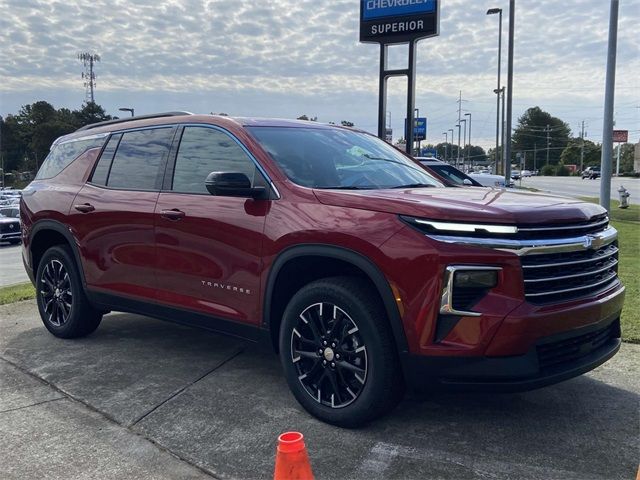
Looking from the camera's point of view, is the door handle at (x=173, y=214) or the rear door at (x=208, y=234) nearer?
the rear door at (x=208, y=234)

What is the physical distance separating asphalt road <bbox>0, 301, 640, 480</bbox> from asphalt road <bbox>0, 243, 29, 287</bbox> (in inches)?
379

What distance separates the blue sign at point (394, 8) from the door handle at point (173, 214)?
7945 mm

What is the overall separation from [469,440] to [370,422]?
556mm

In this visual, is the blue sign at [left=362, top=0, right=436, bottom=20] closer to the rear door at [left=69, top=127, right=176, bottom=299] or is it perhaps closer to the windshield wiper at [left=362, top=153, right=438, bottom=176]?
the windshield wiper at [left=362, top=153, right=438, bottom=176]

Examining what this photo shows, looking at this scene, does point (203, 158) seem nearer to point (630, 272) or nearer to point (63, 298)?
point (63, 298)

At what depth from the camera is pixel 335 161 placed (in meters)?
4.37

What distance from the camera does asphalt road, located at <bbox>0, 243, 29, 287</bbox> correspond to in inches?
581

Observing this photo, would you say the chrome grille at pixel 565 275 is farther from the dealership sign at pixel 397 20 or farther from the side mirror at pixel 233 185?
the dealership sign at pixel 397 20

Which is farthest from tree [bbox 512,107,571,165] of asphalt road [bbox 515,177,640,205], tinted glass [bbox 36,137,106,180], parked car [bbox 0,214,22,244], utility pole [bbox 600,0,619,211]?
tinted glass [bbox 36,137,106,180]

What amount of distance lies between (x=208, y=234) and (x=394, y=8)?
8373 mm

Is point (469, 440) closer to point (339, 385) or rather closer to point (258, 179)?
point (339, 385)

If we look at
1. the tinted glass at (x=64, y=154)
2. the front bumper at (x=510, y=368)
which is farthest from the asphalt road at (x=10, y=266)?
the front bumper at (x=510, y=368)

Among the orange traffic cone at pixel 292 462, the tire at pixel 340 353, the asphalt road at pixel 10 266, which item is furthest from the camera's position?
the asphalt road at pixel 10 266

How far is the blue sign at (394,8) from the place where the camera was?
10.8 meters
